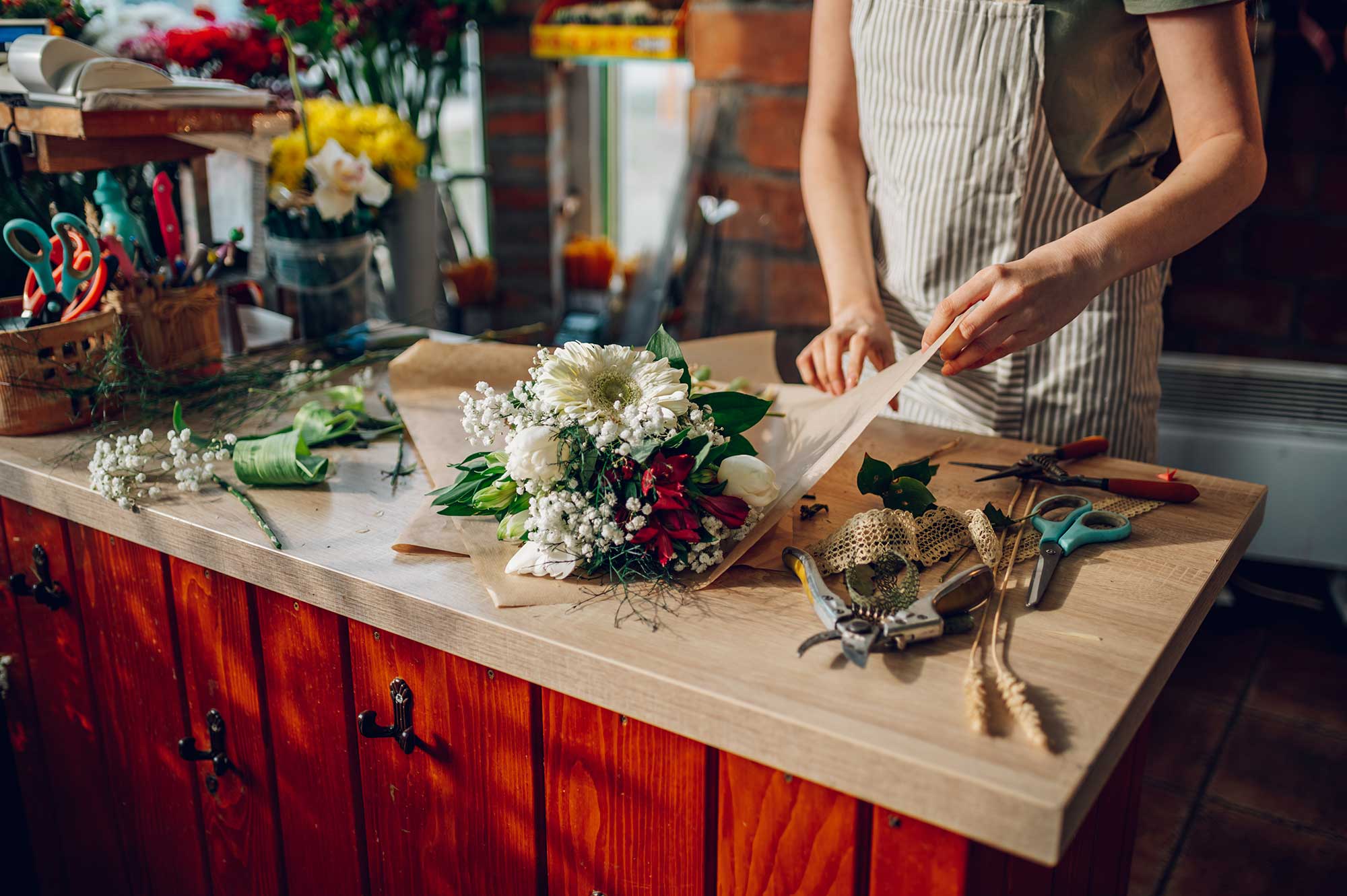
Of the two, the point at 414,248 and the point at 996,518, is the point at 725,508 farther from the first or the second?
the point at 414,248

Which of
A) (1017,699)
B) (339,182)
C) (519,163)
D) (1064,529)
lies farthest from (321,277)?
(519,163)

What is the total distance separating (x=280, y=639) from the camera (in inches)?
38.8

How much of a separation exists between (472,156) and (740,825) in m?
2.70

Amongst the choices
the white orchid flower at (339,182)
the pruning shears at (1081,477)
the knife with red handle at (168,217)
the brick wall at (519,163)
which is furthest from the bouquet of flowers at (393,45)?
the pruning shears at (1081,477)

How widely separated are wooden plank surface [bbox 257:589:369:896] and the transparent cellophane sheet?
130 mm

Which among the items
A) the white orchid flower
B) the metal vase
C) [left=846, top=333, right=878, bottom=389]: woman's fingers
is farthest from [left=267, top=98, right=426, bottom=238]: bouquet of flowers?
[left=846, top=333, right=878, bottom=389]: woman's fingers

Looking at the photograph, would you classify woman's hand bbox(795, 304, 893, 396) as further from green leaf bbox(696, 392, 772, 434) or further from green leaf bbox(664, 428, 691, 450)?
green leaf bbox(664, 428, 691, 450)

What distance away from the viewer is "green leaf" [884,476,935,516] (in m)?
0.93

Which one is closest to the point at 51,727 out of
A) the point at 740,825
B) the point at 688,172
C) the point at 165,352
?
Result: the point at 165,352

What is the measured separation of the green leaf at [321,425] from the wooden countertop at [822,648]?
7 centimetres

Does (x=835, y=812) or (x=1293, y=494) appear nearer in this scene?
(x=835, y=812)

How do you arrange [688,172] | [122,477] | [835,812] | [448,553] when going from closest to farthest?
[835,812], [448,553], [122,477], [688,172]

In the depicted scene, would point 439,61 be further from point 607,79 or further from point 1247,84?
point 1247,84

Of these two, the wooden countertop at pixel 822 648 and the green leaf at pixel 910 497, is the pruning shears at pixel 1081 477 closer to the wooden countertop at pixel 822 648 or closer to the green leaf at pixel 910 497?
the wooden countertop at pixel 822 648
